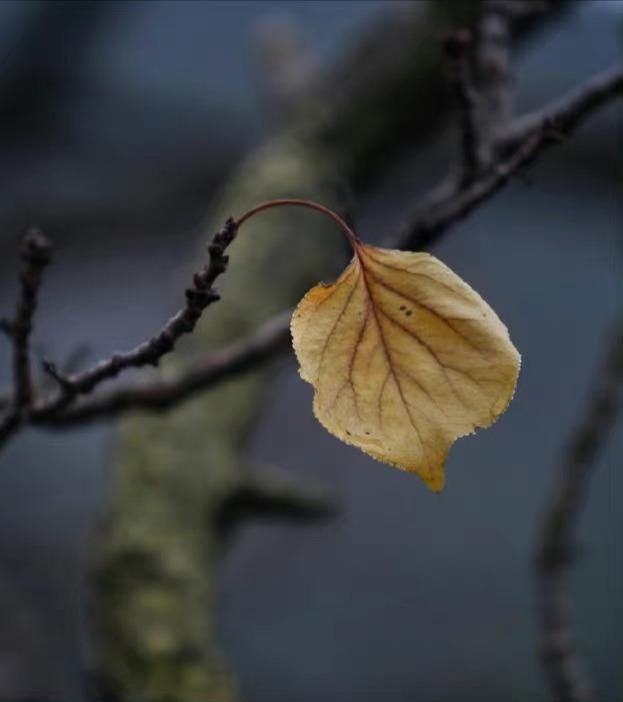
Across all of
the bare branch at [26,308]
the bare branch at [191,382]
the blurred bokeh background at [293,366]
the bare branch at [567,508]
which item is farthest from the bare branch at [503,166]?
the blurred bokeh background at [293,366]

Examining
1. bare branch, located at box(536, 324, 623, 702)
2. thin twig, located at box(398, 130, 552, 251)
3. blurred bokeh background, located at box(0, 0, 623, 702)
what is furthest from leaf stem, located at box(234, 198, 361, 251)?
blurred bokeh background, located at box(0, 0, 623, 702)

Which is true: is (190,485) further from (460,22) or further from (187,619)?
(460,22)

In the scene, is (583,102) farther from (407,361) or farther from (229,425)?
(229,425)

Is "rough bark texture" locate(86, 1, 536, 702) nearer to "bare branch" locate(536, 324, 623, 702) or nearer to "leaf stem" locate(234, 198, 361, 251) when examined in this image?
"bare branch" locate(536, 324, 623, 702)

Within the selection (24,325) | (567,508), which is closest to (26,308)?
(24,325)

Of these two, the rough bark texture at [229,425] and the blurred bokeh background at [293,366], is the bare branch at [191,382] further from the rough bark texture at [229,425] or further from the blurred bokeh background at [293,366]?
the blurred bokeh background at [293,366]

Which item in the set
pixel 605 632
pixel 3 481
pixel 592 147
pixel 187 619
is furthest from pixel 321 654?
pixel 592 147
